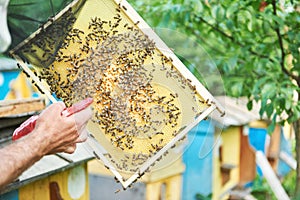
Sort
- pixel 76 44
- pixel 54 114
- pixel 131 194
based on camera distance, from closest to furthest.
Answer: pixel 54 114, pixel 76 44, pixel 131 194

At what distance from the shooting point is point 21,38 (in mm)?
1447

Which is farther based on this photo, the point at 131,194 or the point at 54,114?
the point at 131,194

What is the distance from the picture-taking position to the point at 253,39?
269 cm

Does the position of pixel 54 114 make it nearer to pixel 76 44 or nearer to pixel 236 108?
pixel 76 44

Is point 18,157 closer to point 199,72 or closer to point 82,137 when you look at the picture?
point 82,137

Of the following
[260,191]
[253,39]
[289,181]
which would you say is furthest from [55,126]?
[289,181]

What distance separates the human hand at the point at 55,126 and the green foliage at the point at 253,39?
1.15 m

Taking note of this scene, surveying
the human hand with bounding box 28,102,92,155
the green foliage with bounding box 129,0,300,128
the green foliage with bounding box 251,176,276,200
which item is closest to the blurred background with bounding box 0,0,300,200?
the green foliage with bounding box 129,0,300,128

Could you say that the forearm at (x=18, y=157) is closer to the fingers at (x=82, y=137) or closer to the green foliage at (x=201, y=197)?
the fingers at (x=82, y=137)

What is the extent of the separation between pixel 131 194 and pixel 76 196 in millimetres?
1651

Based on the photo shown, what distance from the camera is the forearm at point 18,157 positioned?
48.8 inches

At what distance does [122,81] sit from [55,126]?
0.23m

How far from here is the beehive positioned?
1383mm

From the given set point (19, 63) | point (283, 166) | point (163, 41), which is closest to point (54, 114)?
point (19, 63)
